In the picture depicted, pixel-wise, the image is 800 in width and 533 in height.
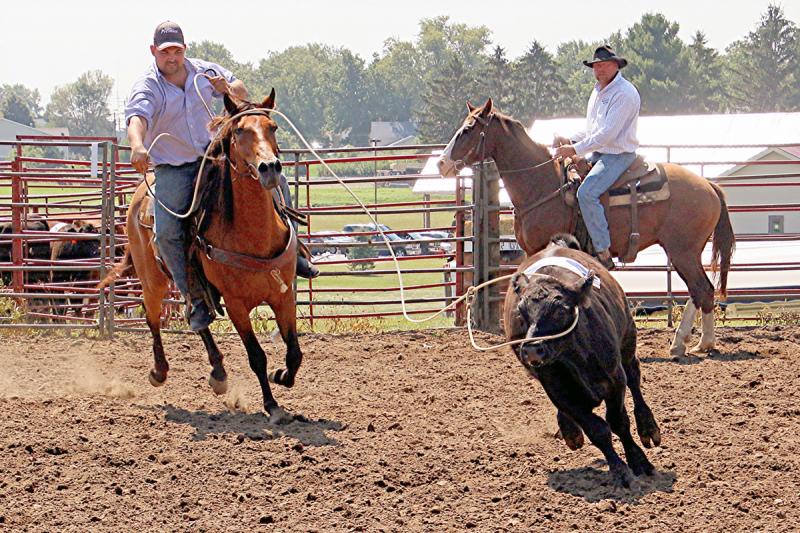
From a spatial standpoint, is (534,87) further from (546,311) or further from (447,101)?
(546,311)

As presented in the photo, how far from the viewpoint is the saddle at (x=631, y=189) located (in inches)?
360

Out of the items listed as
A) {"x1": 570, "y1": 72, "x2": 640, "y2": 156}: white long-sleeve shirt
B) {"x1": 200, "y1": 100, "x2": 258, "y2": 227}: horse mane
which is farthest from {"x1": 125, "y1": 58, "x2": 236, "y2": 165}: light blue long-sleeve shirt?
{"x1": 570, "y1": 72, "x2": 640, "y2": 156}: white long-sleeve shirt

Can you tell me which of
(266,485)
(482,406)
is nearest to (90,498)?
(266,485)

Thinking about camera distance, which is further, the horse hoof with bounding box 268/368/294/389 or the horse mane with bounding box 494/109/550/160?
the horse mane with bounding box 494/109/550/160

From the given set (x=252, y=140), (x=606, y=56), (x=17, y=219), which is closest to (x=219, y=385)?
(x=252, y=140)

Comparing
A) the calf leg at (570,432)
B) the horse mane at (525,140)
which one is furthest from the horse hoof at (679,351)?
the calf leg at (570,432)

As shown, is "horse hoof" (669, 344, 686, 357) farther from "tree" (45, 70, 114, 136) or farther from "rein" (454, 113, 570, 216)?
"tree" (45, 70, 114, 136)

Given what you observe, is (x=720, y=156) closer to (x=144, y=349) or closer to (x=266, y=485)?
(x=144, y=349)

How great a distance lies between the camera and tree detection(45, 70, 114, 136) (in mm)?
166625

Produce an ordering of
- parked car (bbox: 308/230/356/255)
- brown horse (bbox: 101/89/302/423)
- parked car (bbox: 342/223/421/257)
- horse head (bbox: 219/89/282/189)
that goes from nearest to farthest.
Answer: horse head (bbox: 219/89/282/189)
brown horse (bbox: 101/89/302/423)
parked car (bbox: 342/223/421/257)
parked car (bbox: 308/230/356/255)

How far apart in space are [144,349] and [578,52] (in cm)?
17160

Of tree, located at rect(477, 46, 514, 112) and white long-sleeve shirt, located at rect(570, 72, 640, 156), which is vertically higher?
tree, located at rect(477, 46, 514, 112)

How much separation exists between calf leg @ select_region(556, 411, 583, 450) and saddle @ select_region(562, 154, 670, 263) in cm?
352

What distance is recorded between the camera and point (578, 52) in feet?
577
